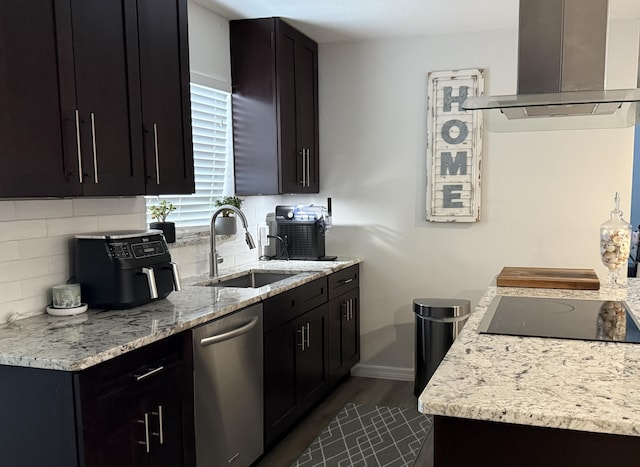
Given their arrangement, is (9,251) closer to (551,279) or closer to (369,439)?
(369,439)

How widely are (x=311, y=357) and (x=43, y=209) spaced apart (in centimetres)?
186

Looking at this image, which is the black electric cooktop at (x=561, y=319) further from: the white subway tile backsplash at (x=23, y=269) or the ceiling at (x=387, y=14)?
the ceiling at (x=387, y=14)

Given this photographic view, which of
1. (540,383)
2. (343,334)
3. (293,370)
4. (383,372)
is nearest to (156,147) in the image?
(293,370)

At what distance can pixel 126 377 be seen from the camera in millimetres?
1929

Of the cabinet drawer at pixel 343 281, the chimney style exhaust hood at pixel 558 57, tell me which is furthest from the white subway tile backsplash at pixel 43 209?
the cabinet drawer at pixel 343 281

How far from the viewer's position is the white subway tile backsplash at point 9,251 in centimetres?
216

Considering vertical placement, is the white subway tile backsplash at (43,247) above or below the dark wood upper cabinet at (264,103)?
below

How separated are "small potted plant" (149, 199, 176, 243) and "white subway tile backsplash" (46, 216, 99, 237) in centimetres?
44

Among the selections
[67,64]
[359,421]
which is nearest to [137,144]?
[67,64]

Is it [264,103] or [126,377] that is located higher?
[264,103]

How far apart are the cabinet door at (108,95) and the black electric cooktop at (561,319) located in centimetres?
154

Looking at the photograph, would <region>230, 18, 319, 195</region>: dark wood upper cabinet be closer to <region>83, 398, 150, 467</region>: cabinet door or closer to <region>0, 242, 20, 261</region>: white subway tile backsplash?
<region>0, 242, 20, 261</region>: white subway tile backsplash

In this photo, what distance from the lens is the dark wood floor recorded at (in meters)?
3.08

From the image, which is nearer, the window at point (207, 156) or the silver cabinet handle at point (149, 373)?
the silver cabinet handle at point (149, 373)
